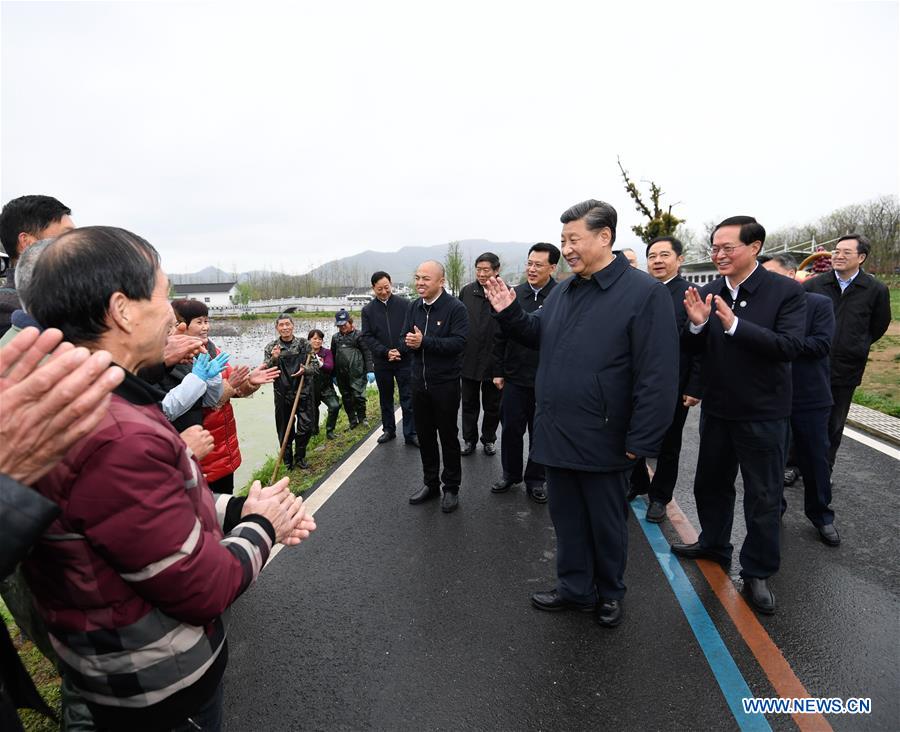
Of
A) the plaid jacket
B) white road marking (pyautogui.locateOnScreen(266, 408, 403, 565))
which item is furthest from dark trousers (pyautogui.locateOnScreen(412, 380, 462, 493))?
the plaid jacket

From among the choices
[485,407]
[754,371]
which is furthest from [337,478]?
[754,371]

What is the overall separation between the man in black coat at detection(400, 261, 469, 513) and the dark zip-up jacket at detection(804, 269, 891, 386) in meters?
3.50

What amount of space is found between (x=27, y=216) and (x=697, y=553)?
15.0 feet

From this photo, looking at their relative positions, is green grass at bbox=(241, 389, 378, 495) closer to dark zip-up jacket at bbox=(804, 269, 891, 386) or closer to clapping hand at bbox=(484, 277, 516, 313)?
clapping hand at bbox=(484, 277, 516, 313)

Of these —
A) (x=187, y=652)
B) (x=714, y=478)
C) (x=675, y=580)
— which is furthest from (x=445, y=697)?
(x=714, y=478)

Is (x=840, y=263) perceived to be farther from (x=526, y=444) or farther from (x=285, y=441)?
(x=285, y=441)

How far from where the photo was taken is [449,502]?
4.36m

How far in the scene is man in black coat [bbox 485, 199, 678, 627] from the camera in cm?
263

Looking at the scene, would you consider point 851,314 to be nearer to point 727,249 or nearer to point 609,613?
point 727,249

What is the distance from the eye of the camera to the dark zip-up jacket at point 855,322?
4.57 meters

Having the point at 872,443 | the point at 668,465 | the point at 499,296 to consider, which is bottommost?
the point at 872,443

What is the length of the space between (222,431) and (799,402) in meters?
4.33

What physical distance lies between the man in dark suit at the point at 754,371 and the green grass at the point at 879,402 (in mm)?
5418

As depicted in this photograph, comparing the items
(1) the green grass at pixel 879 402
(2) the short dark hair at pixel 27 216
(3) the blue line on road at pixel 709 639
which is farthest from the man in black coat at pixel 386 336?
(1) the green grass at pixel 879 402
